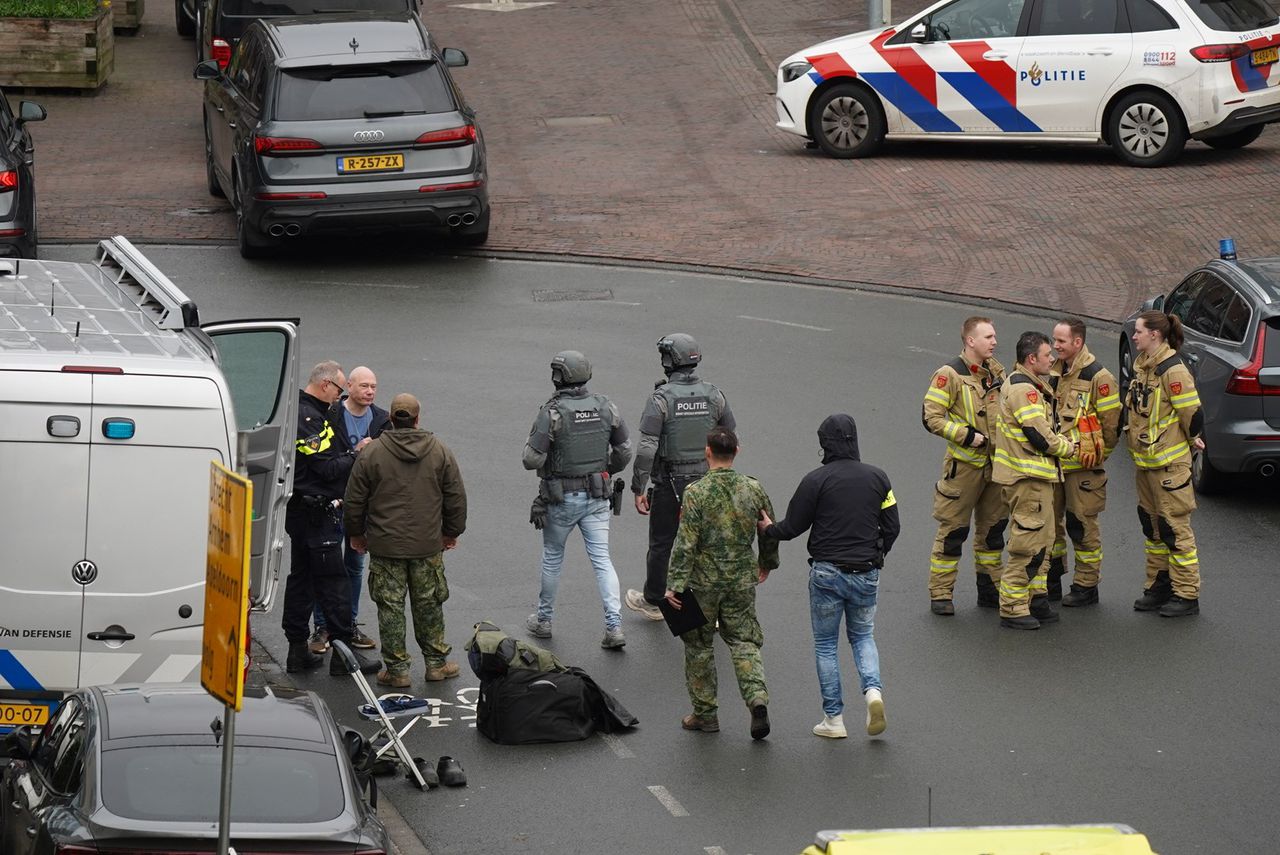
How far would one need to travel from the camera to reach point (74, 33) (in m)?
26.8

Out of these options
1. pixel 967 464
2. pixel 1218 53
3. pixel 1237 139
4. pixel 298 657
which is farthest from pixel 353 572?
pixel 1237 139

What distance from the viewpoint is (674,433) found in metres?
11.9

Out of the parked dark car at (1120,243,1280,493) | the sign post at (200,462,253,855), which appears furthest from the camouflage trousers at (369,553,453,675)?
the parked dark car at (1120,243,1280,493)

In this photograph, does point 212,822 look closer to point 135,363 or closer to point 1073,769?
point 135,363

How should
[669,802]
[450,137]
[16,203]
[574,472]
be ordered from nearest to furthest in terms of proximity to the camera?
[669,802] → [574,472] → [16,203] → [450,137]

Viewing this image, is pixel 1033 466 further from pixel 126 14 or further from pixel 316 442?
pixel 126 14

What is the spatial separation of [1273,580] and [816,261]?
26.6ft

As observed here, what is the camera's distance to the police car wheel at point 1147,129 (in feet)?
74.4

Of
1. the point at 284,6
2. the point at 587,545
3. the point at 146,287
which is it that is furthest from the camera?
the point at 284,6

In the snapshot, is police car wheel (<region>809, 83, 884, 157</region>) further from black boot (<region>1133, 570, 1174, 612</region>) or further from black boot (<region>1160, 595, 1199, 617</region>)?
black boot (<region>1160, 595, 1199, 617</region>)

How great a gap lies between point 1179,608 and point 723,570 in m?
3.26

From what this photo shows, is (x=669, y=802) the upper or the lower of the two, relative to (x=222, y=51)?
lower

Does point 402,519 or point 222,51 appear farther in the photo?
point 222,51

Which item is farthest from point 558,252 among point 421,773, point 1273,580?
point 421,773
